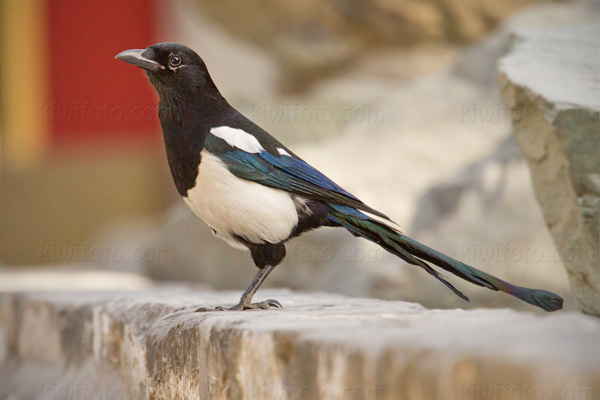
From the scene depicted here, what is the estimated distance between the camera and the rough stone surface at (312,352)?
53.8 inches

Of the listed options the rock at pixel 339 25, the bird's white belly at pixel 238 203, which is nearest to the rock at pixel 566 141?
the bird's white belly at pixel 238 203

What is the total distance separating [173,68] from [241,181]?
1.48 feet

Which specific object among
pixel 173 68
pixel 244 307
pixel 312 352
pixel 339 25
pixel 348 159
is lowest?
pixel 244 307

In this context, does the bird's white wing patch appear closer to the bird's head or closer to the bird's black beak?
the bird's head

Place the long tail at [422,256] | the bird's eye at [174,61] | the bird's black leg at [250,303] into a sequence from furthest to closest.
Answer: the bird's eye at [174,61] → the bird's black leg at [250,303] → the long tail at [422,256]

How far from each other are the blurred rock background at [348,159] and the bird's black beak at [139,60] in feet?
6.71

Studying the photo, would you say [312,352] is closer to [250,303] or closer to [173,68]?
[250,303]

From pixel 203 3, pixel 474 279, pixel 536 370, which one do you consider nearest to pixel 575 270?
pixel 474 279

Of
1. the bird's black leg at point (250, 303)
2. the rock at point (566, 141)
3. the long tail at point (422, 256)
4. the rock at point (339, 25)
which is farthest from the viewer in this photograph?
the rock at point (339, 25)

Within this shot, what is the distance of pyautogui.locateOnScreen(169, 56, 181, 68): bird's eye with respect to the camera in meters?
2.57

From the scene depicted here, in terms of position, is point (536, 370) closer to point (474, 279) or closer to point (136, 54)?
point (474, 279)

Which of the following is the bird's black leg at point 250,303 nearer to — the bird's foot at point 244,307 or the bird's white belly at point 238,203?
the bird's foot at point 244,307

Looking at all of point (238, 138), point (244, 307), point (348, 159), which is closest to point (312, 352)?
point (244, 307)

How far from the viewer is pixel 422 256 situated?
7.98ft
